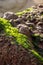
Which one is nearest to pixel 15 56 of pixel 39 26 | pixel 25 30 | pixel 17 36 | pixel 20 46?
pixel 20 46

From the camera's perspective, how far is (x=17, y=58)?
17.3ft

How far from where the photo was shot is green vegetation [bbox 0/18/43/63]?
5482 millimetres

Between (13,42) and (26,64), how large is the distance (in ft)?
1.96

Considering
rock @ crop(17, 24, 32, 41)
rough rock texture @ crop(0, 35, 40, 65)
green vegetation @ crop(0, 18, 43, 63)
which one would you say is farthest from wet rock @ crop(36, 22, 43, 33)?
rough rock texture @ crop(0, 35, 40, 65)

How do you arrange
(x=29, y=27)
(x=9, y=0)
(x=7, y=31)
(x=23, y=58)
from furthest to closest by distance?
1. (x=9, y=0)
2. (x=29, y=27)
3. (x=7, y=31)
4. (x=23, y=58)

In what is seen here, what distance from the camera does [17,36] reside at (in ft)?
18.9

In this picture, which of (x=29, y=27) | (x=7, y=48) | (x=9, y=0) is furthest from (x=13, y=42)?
(x=9, y=0)

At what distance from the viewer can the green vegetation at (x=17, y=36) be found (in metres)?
5.48

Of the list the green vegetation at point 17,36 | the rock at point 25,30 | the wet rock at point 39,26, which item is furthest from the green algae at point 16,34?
the wet rock at point 39,26

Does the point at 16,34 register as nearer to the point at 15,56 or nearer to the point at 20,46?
the point at 20,46

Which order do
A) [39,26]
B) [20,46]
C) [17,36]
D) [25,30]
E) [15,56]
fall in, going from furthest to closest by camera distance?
[39,26] → [25,30] → [17,36] → [20,46] → [15,56]

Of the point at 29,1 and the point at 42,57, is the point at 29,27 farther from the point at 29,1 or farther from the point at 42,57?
the point at 29,1

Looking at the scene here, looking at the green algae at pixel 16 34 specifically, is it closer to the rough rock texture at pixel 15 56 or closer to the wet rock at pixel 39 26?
the rough rock texture at pixel 15 56

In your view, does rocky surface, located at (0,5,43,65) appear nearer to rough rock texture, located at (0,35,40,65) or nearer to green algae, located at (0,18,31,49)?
rough rock texture, located at (0,35,40,65)
